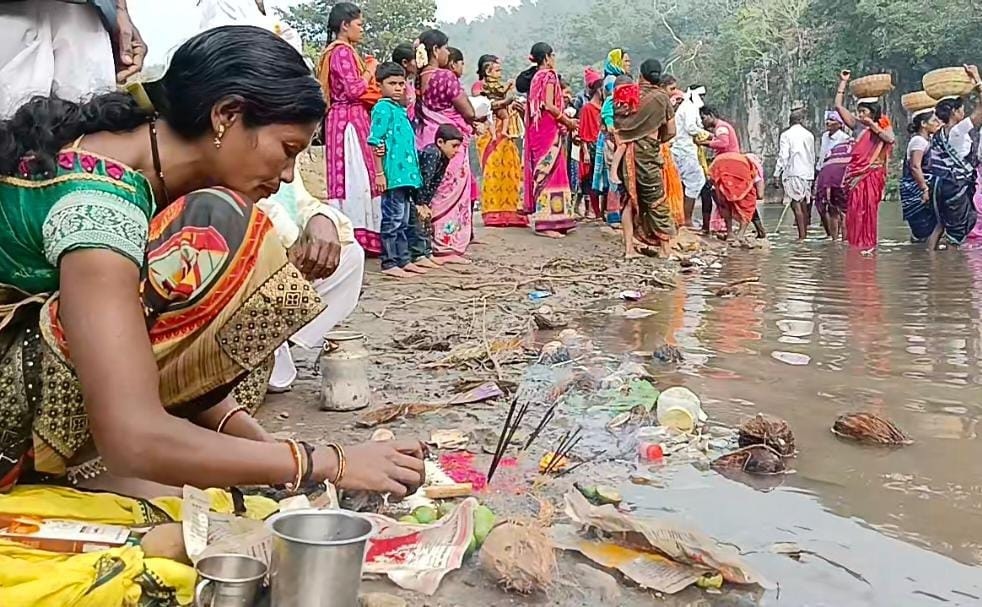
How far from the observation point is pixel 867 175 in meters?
11.1

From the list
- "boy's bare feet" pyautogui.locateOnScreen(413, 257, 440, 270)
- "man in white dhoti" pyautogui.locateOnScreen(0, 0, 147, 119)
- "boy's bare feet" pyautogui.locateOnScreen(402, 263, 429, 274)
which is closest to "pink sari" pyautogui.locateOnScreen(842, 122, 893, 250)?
"boy's bare feet" pyautogui.locateOnScreen(413, 257, 440, 270)

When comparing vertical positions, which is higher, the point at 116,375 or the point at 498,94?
the point at 498,94

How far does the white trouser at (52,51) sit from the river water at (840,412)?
2.17 meters

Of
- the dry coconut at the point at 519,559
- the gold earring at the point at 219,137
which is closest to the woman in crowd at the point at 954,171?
the dry coconut at the point at 519,559

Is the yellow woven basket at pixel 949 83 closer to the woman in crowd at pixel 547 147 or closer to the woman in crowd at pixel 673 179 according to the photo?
the woman in crowd at pixel 673 179

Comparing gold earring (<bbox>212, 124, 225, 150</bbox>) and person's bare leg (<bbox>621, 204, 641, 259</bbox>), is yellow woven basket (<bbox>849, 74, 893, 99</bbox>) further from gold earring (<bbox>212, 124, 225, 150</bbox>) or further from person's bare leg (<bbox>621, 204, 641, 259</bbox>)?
gold earring (<bbox>212, 124, 225, 150</bbox>)

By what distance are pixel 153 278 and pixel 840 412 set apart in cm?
263

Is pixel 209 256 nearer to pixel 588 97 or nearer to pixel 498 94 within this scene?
pixel 498 94

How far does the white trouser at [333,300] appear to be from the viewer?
375 centimetres

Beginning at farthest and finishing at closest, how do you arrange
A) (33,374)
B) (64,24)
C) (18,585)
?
(64,24) < (33,374) < (18,585)

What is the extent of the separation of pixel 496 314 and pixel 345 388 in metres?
2.41

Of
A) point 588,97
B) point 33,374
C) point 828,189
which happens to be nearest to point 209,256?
point 33,374

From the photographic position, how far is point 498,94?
10.5 meters

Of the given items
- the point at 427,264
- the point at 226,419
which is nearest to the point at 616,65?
the point at 427,264
